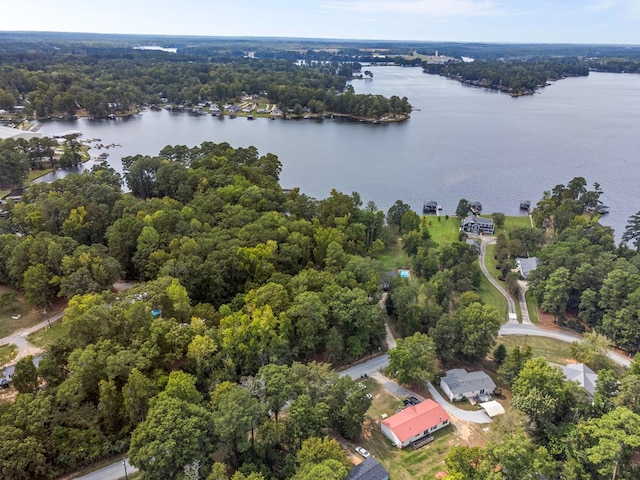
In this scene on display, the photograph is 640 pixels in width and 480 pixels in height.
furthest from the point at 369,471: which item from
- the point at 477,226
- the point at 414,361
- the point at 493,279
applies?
the point at 477,226

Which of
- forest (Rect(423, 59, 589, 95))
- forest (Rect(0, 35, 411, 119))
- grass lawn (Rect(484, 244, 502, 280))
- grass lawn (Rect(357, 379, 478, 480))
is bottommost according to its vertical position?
grass lawn (Rect(357, 379, 478, 480))

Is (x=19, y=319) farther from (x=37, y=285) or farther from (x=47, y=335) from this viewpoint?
(x=47, y=335)

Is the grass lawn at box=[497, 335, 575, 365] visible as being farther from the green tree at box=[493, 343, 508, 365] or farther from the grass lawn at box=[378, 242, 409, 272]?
the grass lawn at box=[378, 242, 409, 272]

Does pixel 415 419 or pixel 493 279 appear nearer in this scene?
pixel 415 419

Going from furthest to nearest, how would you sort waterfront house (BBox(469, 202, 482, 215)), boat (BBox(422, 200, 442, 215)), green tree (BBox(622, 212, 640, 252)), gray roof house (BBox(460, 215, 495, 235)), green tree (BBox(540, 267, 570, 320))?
boat (BBox(422, 200, 442, 215)), waterfront house (BBox(469, 202, 482, 215)), gray roof house (BBox(460, 215, 495, 235)), green tree (BBox(622, 212, 640, 252)), green tree (BBox(540, 267, 570, 320))

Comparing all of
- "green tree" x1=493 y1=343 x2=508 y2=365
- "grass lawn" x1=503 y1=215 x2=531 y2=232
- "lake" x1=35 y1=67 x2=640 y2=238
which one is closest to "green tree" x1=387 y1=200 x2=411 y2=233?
"lake" x1=35 y1=67 x2=640 y2=238

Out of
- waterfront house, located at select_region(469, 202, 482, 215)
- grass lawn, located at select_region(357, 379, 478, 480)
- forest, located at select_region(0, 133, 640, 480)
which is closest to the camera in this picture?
forest, located at select_region(0, 133, 640, 480)
